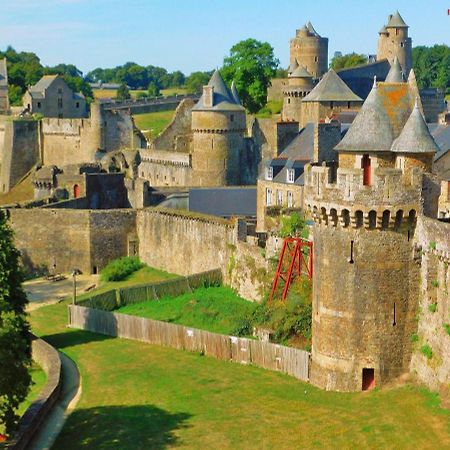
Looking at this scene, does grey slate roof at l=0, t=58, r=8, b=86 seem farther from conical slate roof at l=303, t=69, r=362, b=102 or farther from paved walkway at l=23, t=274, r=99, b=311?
paved walkway at l=23, t=274, r=99, b=311

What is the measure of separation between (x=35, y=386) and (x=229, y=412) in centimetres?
851

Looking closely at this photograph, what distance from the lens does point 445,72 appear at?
133125 mm

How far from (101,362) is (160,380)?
4.01 metres

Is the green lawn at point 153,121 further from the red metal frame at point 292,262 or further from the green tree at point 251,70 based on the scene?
the red metal frame at point 292,262

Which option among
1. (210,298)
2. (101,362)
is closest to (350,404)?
(101,362)

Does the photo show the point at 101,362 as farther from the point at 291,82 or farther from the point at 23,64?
the point at 23,64

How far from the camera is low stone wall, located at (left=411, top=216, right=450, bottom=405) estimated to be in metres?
25.5

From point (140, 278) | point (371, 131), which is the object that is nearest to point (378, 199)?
point (371, 131)

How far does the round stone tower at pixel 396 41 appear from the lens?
92.0 m

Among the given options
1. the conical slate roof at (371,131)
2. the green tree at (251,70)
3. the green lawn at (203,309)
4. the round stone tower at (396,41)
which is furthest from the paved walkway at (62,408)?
the round stone tower at (396,41)

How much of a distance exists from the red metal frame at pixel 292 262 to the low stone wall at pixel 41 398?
8.34m

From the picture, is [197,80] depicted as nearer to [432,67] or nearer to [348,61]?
[432,67]

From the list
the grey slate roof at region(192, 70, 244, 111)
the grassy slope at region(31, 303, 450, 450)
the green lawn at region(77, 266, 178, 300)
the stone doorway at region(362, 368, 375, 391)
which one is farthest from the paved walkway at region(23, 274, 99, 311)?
the stone doorway at region(362, 368, 375, 391)

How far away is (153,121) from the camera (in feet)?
328
